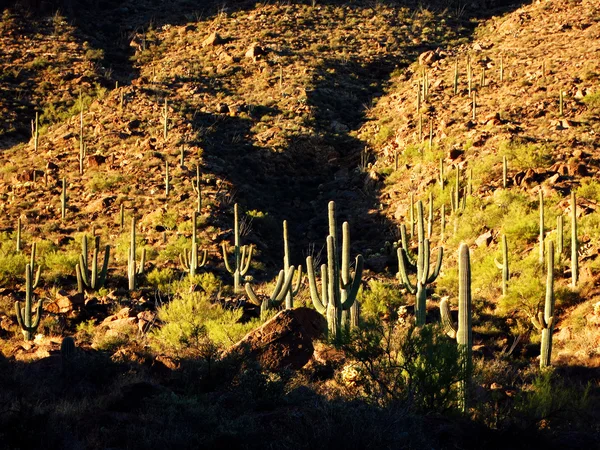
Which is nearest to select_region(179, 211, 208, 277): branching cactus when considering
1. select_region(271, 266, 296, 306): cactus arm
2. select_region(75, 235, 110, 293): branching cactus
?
Result: select_region(75, 235, 110, 293): branching cactus

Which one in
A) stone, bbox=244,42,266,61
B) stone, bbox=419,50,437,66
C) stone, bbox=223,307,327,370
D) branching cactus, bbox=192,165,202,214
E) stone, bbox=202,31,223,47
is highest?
stone, bbox=202,31,223,47

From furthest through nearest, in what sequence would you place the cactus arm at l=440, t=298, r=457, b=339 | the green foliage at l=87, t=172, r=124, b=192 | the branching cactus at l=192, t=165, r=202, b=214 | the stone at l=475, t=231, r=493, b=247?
1. the green foliage at l=87, t=172, r=124, b=192
2. the branching cactus at l=192, t=165, r=202, b=214
3. the stone at l=475, t=231, r=493, b=247
4. the cactus arm at l=440, t=298, r=457, b=339

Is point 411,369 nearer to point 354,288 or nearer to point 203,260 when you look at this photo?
point 354,288

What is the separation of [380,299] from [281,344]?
6.96 metres

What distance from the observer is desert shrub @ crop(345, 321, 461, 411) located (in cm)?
912

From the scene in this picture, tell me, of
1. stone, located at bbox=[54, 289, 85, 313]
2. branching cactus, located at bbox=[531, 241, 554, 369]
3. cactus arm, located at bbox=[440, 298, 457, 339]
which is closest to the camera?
cactus arm, located at bbox=[440, 298, 457, 339]

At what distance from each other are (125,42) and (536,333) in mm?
41075

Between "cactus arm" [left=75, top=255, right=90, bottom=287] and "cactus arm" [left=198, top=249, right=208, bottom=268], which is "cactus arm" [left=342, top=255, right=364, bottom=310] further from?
"cactus arm" [left=75, top=255, right=90, bottom=287]

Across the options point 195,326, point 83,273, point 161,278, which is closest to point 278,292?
point 195,326

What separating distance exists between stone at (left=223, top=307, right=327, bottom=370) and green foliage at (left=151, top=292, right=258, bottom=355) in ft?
3.35

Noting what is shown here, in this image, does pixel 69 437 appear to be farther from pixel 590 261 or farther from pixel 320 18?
pixel 320 18

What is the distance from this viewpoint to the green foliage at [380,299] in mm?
17781

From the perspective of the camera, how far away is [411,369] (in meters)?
9.38

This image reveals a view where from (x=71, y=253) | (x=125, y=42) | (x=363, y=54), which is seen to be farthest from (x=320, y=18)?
(x=71, y=253)
